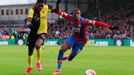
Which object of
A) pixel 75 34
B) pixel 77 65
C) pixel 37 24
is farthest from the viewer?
pixel 77 65

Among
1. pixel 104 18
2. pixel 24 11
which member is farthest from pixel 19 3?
pixel 104 18

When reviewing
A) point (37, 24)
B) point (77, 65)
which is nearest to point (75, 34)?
point (37, 24)

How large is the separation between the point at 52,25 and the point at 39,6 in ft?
173

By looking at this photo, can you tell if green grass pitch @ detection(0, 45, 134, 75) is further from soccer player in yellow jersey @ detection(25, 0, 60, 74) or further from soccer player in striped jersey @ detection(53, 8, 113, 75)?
soccer player in yellow jersey @ detection(25, 0, 60, 74)

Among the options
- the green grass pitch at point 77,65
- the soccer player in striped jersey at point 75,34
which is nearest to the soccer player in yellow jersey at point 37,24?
the soccer player in striped jersey at point 75,34

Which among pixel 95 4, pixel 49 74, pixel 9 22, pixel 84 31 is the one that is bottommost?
pixel 9 22

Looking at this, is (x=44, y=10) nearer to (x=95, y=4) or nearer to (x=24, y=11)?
(x=95, y=4)

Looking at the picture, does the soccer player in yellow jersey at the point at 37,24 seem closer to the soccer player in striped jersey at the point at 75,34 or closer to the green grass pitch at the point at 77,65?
the soccer player in striped jersey at the point at 75,34

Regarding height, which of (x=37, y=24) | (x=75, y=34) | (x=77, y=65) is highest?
(x=37, y=24)

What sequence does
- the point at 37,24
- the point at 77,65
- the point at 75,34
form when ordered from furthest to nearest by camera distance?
the point at 77,65 → the point at 37,24 → the point at 75,34

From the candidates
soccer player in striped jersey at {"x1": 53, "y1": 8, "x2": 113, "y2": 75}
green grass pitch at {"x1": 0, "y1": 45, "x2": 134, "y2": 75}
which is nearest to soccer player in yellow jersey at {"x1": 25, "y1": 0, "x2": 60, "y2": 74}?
soccer player in striped jersey at {"x1": 53, "y1": 8, "x2": 113, "y2": 75}

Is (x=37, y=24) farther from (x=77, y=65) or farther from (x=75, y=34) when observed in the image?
(x=77, y=65)

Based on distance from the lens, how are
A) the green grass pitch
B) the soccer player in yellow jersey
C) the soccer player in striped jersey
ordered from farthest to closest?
the green grass pitch < the soccer player in yellow jersey < the soccer player in striped jersey

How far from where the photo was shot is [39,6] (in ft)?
53.9
